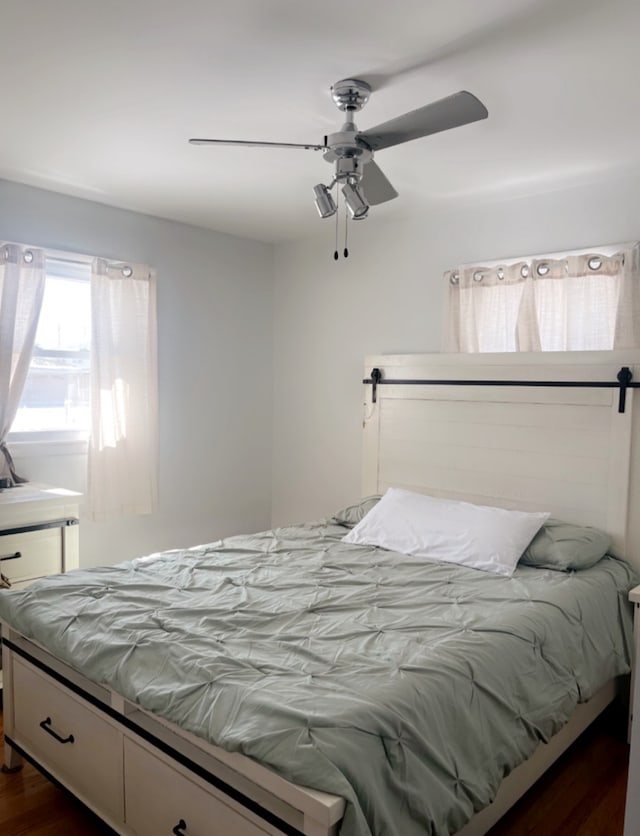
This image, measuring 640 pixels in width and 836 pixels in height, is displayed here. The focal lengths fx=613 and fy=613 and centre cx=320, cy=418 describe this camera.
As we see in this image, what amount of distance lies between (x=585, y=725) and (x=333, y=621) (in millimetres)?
1190

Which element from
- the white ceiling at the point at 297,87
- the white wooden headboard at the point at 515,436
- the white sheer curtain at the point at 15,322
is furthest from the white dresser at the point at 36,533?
the white wooden headboard at the point at 515,436

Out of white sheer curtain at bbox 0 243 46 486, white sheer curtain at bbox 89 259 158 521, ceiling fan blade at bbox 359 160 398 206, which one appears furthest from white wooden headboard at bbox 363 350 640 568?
white sheer curtain at bbox 0 243 46 486

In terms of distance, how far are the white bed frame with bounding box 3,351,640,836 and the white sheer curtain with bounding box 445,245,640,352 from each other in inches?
4.4

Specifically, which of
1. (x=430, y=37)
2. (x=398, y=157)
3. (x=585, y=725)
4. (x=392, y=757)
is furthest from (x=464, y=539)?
(x=430, y=37)

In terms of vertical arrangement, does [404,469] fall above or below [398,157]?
below

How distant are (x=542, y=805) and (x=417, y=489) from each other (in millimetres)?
1696

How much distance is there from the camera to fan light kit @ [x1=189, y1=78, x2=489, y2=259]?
182cm

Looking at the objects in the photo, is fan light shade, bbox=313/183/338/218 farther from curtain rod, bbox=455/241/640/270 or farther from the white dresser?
the white dresser

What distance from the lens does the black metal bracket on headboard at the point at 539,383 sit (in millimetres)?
2717

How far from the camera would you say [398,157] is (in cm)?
271

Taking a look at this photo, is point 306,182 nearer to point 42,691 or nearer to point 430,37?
point 430,37

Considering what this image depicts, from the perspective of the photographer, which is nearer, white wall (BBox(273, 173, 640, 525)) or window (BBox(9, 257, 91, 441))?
white wall (BBox(273, 173, 640, 525))

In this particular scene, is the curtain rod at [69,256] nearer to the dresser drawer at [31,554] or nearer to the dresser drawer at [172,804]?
the dresser drawer at [31,554]

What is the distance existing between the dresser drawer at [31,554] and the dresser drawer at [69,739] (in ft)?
2.19
